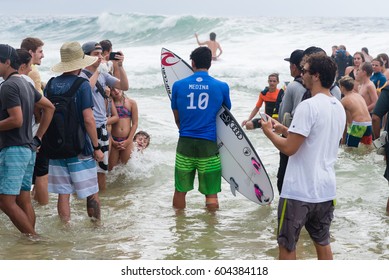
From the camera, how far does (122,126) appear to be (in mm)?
8430

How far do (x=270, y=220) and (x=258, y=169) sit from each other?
0.54 m

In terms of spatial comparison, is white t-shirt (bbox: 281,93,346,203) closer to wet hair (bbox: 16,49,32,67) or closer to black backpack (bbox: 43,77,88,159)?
black backpack (bbox: 43,77,88,159)

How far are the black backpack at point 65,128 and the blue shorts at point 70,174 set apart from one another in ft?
0.42

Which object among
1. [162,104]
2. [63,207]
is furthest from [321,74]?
[162,104]

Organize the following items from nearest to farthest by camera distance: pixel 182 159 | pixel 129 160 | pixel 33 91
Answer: pixel 33 91, pixel 182 159, pixel 129 160

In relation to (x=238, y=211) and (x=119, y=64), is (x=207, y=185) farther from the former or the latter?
(x=119, y=64)

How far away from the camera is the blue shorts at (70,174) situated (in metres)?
6.26

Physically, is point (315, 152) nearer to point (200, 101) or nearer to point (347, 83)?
point (200, 101)

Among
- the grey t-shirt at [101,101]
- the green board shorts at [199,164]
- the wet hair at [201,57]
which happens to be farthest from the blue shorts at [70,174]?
the wet hair at [201,57]

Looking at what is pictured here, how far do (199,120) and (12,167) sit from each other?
2013 millimetres

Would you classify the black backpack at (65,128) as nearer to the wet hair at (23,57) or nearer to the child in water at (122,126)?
the wet hair at (23,57)

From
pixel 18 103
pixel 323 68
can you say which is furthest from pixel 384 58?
pixel 18 103

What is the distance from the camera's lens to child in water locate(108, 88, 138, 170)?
842cm

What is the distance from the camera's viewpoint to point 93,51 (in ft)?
24.1
